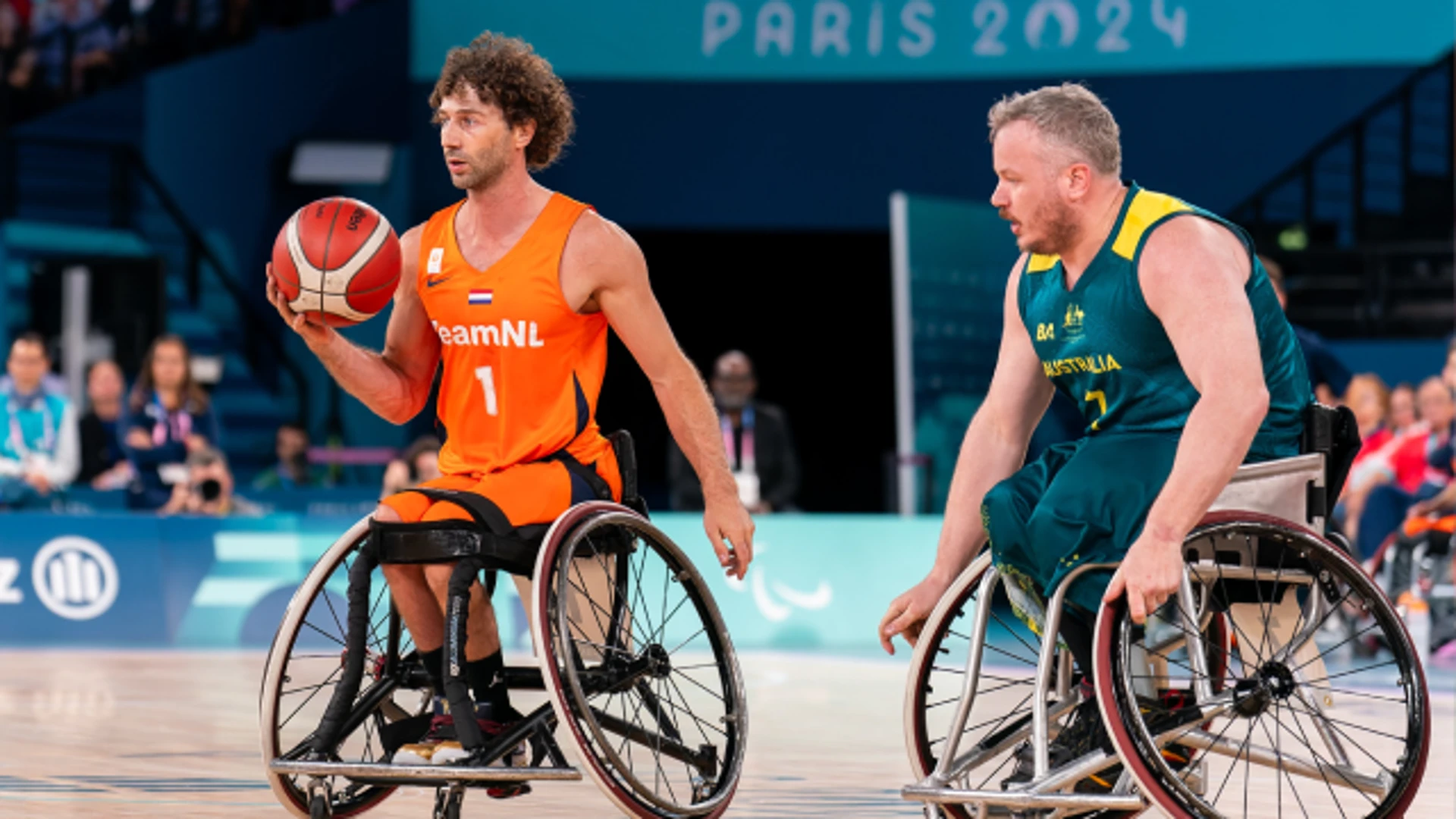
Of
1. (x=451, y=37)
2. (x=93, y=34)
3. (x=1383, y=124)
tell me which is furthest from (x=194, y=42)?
(x=1383, y=124)

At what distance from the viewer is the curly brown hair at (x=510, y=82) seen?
424 centimetres

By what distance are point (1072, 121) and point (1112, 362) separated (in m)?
0.41

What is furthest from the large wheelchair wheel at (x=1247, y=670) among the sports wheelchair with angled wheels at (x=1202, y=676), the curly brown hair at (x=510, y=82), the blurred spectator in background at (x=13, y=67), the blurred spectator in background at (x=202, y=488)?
the blurred spectator in background at (x=13, y=67)

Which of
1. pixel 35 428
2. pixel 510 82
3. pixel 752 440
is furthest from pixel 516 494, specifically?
pixel 752 440

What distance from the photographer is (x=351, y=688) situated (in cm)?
391

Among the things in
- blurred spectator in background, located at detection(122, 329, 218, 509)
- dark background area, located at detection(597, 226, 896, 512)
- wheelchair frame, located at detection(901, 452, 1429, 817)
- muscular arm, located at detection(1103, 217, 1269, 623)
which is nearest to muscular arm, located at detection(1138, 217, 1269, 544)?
muscular arm, located at detection(1103, 217, 1269, 623)

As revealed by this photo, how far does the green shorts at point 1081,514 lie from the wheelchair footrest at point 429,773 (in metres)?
0.86

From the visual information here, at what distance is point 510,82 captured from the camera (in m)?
4.26

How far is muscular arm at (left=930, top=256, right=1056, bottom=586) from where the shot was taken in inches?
155

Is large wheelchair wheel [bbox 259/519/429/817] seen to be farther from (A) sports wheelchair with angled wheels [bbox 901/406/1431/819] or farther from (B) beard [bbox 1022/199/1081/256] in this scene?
(B) beard [bbox 1022/199/1081/256]

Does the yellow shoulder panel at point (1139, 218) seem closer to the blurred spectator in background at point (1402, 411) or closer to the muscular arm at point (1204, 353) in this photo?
the muscular arm at point (1204, 353)

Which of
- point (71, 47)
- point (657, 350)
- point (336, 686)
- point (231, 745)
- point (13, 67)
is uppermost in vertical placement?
point (71, 47)

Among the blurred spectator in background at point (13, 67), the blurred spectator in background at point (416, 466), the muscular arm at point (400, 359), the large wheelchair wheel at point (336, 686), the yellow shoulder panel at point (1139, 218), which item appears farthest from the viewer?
the blurred spectator in background at point (13, 67)

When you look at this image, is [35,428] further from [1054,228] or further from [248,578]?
[1054,228]
